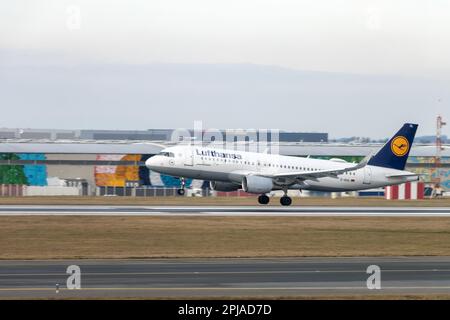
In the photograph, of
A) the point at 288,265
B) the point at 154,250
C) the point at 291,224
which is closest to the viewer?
the point at 288,265

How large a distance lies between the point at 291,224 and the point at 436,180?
59679 millimetres

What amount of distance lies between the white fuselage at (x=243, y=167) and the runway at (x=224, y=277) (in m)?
32.1

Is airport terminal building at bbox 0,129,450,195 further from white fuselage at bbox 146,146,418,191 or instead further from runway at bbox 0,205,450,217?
runway at bbox 0,205,450,217

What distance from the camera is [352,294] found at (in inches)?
918

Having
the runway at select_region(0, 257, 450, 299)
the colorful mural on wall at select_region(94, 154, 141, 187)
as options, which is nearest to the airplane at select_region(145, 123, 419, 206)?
the colorful mural on wall at select_region(94, 154, 141, 187)

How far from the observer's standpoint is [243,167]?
65.0 metres

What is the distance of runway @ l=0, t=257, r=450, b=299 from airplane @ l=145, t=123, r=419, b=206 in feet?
105

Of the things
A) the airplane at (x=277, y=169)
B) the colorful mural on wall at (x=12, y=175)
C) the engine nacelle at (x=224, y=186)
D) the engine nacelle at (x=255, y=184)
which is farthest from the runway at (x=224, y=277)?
the colorful mural on wall at (x=12, y=175)

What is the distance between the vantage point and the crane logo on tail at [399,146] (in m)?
69.1

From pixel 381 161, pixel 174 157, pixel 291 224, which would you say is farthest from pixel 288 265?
pixel 381 161

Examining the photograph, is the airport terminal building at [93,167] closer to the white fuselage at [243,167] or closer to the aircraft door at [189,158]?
the white fuselage at [243,167]

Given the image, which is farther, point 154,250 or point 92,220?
point 92,220
